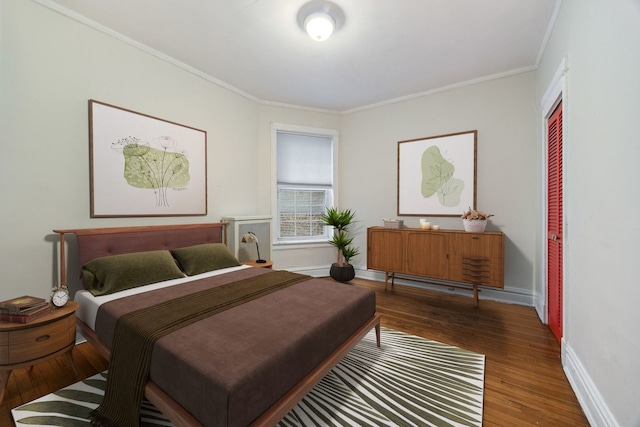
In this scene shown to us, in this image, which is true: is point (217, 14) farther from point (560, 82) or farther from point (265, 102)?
point (560, 82)

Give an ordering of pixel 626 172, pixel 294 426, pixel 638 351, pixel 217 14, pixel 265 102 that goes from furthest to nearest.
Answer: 1. pixel 265 102
2. pixel 217 14
3. pixel 294 426
4. pixel 626 172
5. pixel 638 351

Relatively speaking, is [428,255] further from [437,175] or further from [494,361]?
[494,361]

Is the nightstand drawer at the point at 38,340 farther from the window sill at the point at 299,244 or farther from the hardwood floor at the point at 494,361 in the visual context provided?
the window sill at the point at 299,244

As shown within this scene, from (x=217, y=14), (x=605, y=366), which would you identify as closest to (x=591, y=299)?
(x=605, y=366)

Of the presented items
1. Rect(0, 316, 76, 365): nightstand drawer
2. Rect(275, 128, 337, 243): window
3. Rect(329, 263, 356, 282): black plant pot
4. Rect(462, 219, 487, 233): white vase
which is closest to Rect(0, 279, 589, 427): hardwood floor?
Rect(0, 316, 76, 365): nightstand drawer

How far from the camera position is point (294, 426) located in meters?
1.51

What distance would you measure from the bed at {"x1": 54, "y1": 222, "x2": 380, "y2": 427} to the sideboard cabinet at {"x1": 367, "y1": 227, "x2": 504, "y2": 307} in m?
1.63

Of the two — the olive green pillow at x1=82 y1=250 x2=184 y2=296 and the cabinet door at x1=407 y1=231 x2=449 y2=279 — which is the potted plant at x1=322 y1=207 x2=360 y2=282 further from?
the olive green pillow at x1=82 y1=250 x2=184 y2=296

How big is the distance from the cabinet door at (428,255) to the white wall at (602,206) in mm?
1470

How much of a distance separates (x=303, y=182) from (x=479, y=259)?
284 cm

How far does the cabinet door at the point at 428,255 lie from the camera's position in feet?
11.4

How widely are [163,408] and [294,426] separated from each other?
701mm

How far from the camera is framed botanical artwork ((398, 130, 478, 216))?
3697mm

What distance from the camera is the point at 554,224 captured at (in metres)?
2.54
